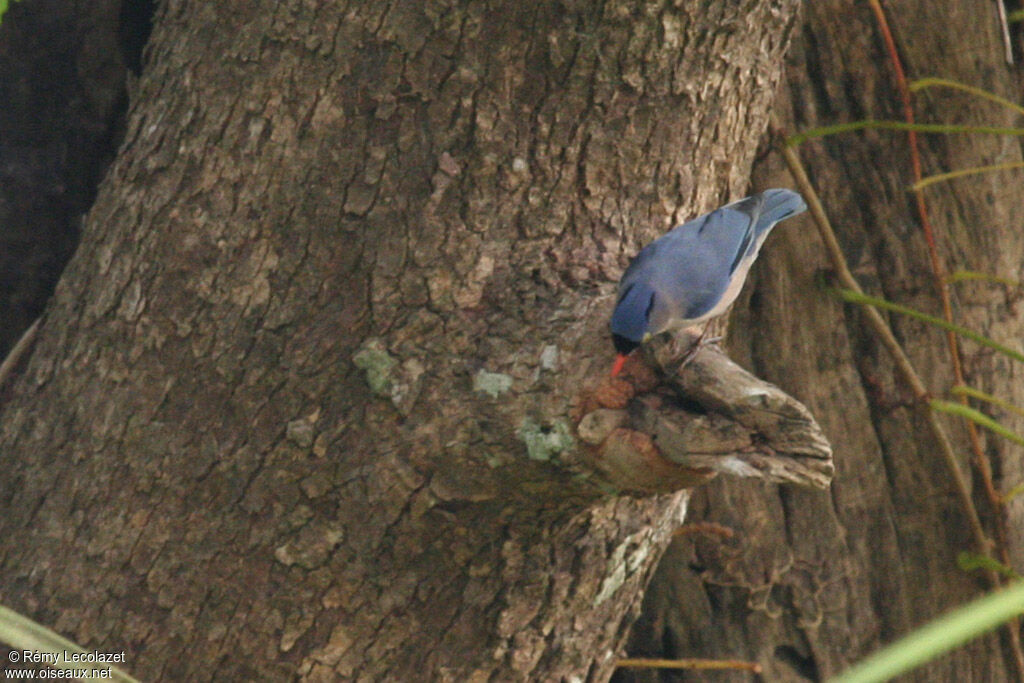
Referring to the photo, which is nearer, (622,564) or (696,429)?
(696,429)

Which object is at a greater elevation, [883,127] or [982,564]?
[883,127]

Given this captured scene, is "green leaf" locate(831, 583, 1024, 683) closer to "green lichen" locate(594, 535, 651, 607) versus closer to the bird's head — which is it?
the bird's head

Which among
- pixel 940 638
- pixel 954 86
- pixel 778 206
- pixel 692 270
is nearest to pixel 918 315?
pixel 778 206

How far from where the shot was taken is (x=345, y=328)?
1654 mm

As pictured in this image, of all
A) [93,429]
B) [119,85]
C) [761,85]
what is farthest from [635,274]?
[119,85]

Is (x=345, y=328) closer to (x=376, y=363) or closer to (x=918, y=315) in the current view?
(x=376, y=363)

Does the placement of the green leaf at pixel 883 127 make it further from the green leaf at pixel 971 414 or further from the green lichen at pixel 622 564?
the green lichen at pixel 622 564

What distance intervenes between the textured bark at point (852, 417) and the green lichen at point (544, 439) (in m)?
1.14

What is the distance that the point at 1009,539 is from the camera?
2500 mm

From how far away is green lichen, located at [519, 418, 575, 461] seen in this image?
4.62 feet

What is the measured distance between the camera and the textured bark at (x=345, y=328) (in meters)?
1.62

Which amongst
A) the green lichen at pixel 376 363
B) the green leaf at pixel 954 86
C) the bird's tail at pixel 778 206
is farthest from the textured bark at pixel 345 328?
the green leaf at pixel 954 86

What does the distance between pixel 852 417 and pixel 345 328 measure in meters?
1.46

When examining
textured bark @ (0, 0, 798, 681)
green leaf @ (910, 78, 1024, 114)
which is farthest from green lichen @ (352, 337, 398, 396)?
green leaf @ (910, 78, 1024, 114)
